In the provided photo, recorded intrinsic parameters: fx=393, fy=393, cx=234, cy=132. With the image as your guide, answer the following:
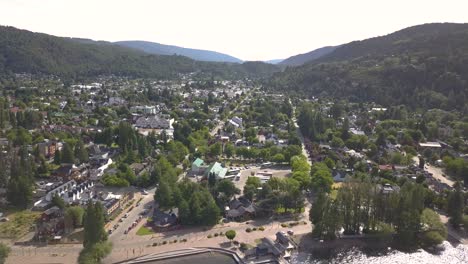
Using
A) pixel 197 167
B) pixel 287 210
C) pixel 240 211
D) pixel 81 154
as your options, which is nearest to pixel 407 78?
pixel 197 167

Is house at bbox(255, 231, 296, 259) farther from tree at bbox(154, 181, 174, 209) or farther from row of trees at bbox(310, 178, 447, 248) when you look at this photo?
tree at bbox(154, 181, 174, 209)

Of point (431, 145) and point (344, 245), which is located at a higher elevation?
point (431, 145)

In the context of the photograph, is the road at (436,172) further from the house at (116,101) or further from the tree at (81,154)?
the house at (116,101)

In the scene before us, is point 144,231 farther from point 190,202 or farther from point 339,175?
point 339,175

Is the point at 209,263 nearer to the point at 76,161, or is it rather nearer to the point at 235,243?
the point at 235,243

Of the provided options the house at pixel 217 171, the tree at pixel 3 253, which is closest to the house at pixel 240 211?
the house at pixel 217 171
